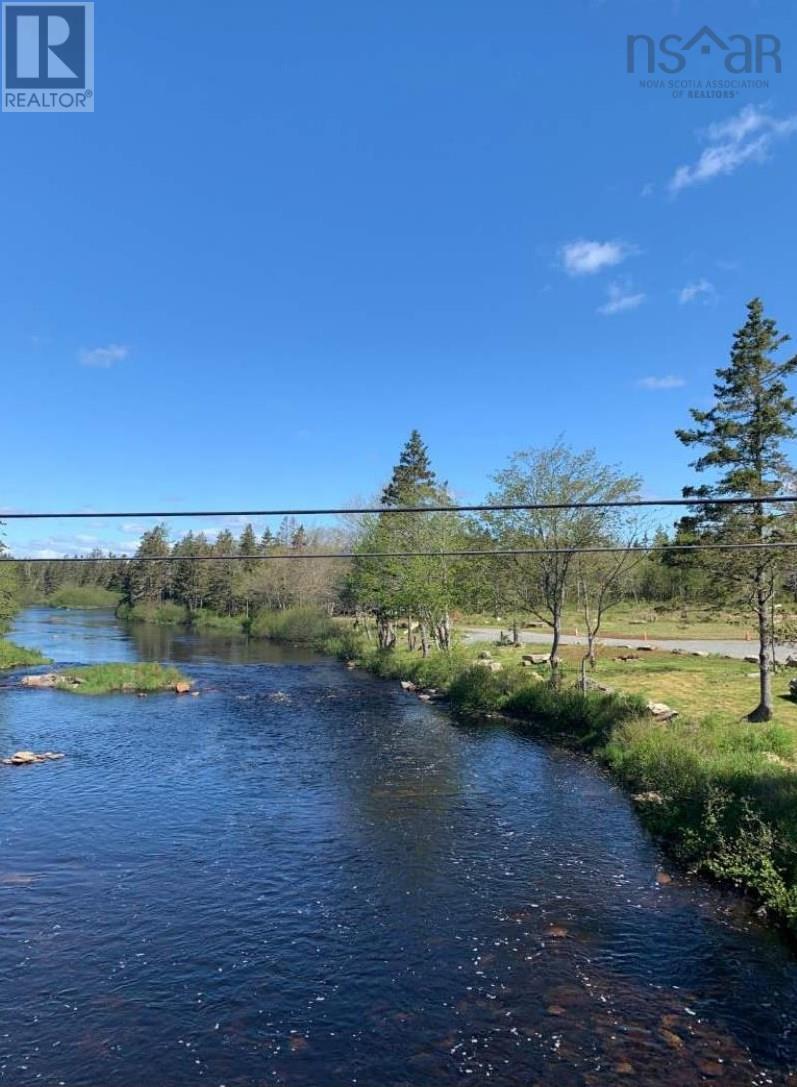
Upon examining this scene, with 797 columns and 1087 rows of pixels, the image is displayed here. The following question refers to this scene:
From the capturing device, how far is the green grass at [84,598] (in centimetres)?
13388

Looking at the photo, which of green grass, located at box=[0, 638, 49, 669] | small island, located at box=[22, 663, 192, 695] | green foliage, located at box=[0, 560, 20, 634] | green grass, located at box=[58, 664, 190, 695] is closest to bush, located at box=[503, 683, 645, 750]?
small island, located at box=[22, 663, 192, 695]

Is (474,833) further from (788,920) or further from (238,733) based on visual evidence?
(238,733)

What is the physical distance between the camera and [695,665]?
1342 inches

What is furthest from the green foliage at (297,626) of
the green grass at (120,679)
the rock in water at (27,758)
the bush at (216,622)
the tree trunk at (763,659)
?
the tree trunk at (763,659)

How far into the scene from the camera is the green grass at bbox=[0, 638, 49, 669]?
45281 millimetres

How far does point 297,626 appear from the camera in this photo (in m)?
71.2

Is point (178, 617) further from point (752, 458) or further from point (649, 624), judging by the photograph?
point (752, 458)

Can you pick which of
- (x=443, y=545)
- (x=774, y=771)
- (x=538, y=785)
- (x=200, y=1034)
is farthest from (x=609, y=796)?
(x=443, y=545)

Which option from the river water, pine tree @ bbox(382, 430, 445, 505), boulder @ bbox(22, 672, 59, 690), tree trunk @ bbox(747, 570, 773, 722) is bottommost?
boulder @ bbox(22, 672, 59, 690)

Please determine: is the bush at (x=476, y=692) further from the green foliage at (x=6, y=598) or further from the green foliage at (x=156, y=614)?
the green foliage at (x=156, y=614)

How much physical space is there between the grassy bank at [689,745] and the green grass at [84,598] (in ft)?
372

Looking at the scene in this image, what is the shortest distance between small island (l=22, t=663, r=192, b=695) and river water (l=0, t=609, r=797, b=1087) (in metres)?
16.2

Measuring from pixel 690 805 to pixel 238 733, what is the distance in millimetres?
17622

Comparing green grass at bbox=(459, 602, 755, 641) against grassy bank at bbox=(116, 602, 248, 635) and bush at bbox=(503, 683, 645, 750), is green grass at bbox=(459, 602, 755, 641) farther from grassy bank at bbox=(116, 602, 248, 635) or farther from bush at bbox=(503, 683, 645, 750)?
grassy bank at bbox=(116, 602, 248, 635)
